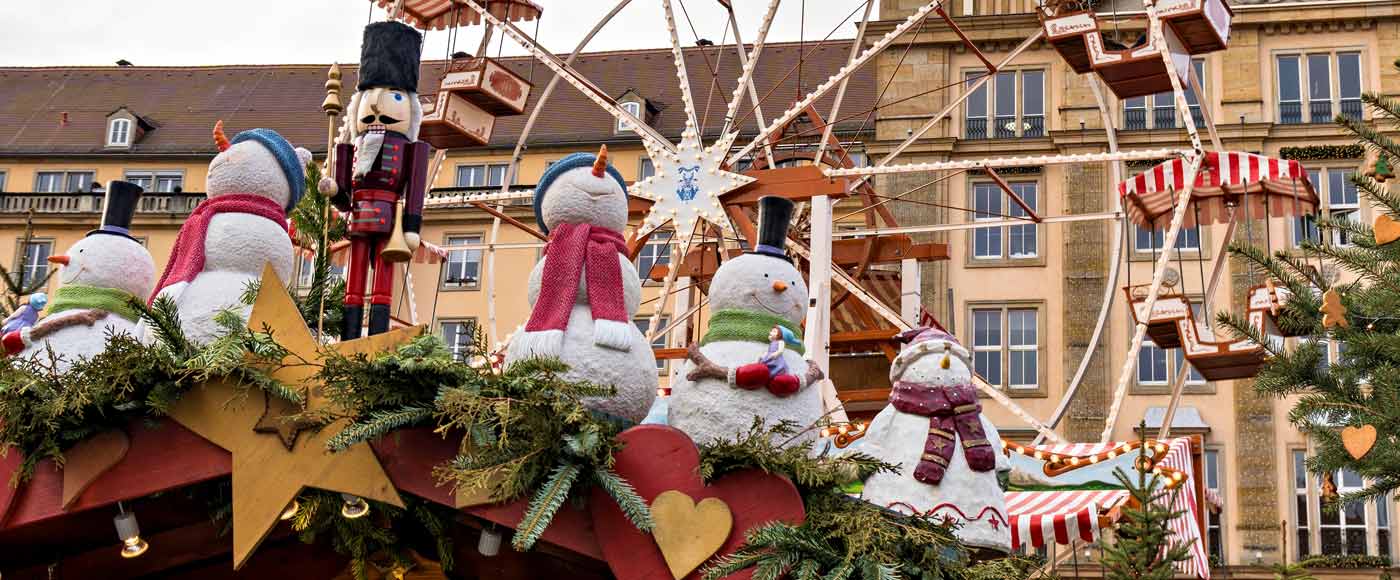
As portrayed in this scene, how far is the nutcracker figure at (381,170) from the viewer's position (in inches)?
310

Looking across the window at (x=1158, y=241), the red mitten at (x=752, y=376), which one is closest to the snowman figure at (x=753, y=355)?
the red mitten at (x=752, y=376)

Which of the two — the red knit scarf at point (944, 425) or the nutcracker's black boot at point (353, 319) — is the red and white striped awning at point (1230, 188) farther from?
the nutcracker's black boot at point (353, 319)

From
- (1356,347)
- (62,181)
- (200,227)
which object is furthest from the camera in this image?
(62,181)

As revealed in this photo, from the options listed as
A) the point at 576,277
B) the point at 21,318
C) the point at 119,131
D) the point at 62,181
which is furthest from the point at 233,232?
the point at 62,181

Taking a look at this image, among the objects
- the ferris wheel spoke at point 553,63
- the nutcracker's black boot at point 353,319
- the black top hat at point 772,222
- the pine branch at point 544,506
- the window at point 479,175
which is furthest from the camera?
the window at point 479,175

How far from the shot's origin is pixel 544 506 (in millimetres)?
6004

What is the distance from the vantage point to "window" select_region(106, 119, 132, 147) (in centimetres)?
3612

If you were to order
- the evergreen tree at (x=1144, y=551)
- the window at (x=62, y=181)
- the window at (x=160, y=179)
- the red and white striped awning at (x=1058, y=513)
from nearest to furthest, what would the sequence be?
the evergreen tree at (x=1144, y=551), the red and white striped awning at (x=1058, y=513), the window at (x=160, y=179), the window at (x=62, y=181)

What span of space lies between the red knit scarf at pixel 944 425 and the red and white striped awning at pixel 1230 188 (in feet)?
26.1

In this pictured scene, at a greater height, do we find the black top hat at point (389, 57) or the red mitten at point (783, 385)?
the black top hat at point (389, 57)

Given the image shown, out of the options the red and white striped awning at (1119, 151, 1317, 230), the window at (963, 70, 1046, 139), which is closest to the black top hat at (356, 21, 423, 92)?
the red and white striped awning at (1119, 151, 1317, 230)

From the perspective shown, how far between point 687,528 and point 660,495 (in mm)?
157

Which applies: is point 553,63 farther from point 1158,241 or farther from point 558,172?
point 1158,241

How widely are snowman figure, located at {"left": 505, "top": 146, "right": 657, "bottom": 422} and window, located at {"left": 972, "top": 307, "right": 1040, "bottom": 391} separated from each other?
22.3 meters
